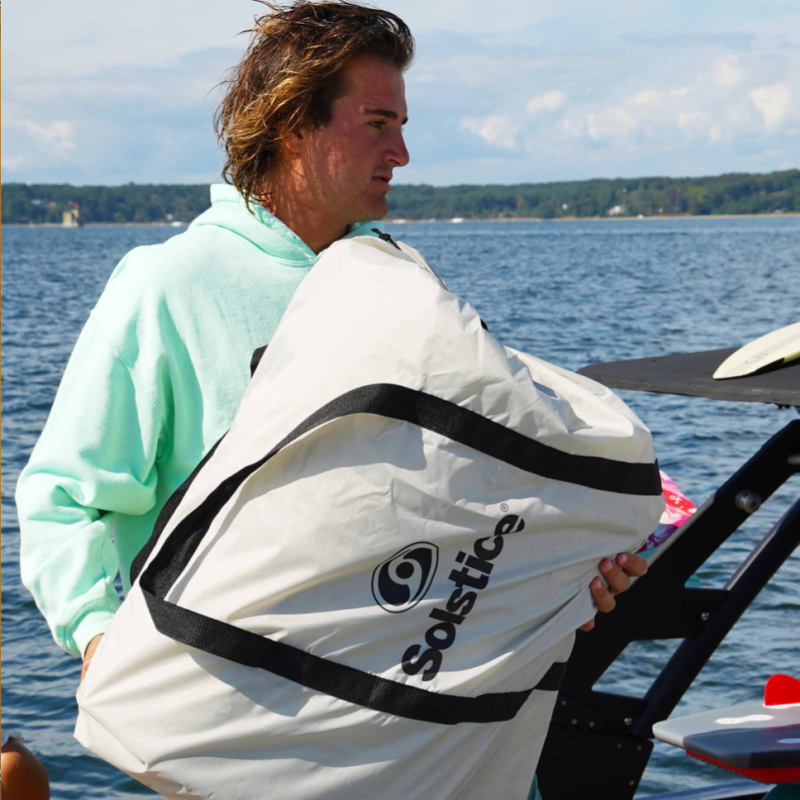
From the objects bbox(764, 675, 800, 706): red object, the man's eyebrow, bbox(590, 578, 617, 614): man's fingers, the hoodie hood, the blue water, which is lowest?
the blue water

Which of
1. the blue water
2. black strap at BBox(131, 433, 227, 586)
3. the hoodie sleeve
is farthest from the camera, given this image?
the blue water

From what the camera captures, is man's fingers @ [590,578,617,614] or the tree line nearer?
man's fingers @ [590,578,617,614]

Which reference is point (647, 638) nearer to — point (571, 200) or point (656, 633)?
point (656, 633)

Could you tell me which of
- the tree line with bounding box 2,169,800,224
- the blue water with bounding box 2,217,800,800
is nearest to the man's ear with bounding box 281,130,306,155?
the blue water with bounding box 2,217,800,800

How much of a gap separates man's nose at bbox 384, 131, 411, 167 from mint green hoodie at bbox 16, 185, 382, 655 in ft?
0.74

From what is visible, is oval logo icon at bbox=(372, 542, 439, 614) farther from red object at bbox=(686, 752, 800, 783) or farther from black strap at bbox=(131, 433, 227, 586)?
red object at bbox=(686, 752, 800, 783)

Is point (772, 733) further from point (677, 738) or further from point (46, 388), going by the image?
point (46, 388)

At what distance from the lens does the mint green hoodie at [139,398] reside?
1815 mm

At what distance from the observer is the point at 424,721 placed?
60.3 inches

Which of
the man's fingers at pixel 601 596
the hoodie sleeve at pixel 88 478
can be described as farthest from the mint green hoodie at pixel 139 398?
the man's fingers at pixel 601 596

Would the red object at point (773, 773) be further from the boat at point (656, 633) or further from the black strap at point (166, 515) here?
the black strap at point (166, 515)

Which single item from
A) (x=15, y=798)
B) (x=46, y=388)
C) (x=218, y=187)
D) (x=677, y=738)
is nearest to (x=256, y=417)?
(x=218, y=187)

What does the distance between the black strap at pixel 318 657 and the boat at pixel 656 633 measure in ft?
3.81

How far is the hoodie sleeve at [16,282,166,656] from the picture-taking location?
180 centimetres
